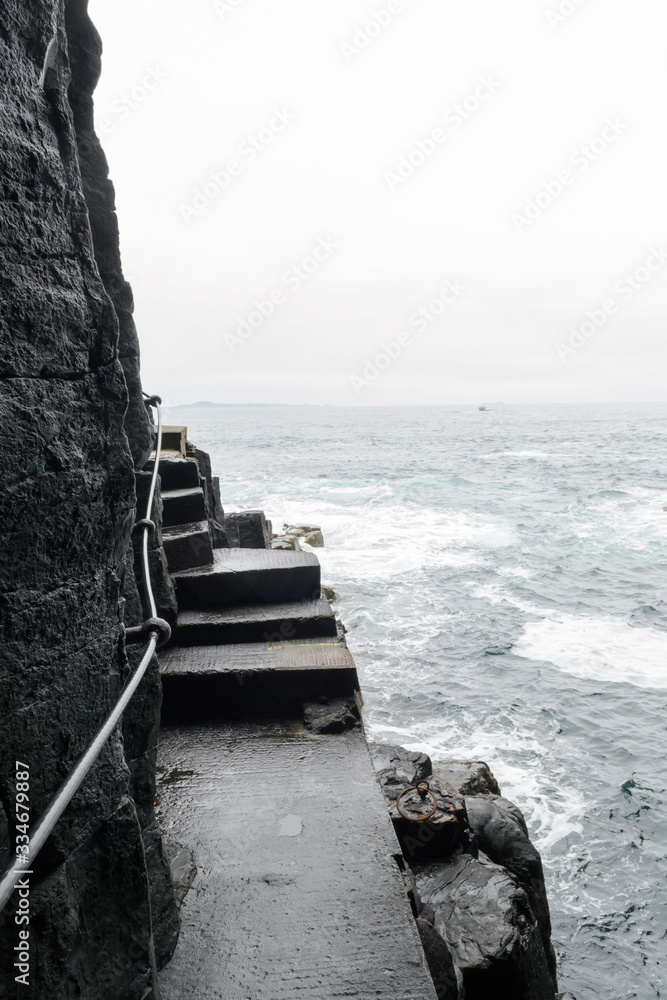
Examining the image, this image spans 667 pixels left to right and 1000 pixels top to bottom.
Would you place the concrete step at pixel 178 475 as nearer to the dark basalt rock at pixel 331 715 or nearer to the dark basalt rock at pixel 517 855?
the dark basalt rock at pixel 331 715

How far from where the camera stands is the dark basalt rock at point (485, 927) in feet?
12.6

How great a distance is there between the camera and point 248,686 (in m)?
4.30

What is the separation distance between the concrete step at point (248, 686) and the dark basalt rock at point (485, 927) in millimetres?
1286

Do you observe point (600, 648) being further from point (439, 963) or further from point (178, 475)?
point (439, 963)

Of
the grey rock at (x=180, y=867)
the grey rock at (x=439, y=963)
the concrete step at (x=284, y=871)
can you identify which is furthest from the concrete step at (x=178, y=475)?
the grey rock at (x=439, y=963)

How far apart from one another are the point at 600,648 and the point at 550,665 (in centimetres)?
146

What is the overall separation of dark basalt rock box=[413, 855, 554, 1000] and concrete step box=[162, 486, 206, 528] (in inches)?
129

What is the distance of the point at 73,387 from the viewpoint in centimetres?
159

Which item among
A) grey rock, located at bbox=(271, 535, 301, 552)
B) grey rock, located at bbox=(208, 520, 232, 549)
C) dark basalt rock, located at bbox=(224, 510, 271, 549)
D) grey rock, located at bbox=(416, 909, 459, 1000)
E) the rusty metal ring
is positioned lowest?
grey rock, located at bbox=(271, 535, 301, 552)

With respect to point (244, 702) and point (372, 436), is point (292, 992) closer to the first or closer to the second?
point (244, 702)

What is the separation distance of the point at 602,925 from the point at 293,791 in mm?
5211

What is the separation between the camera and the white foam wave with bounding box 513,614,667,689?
39.9 ft

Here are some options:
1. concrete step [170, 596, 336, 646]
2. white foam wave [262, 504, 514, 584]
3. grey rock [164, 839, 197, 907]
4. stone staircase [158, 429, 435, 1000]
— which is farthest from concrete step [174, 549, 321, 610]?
white foam wave [262, 504, 514, 584]

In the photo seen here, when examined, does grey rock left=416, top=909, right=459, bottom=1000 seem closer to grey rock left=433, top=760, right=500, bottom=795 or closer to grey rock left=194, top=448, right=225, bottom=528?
grey rock left=433, top=760, right=500, bottom=795
